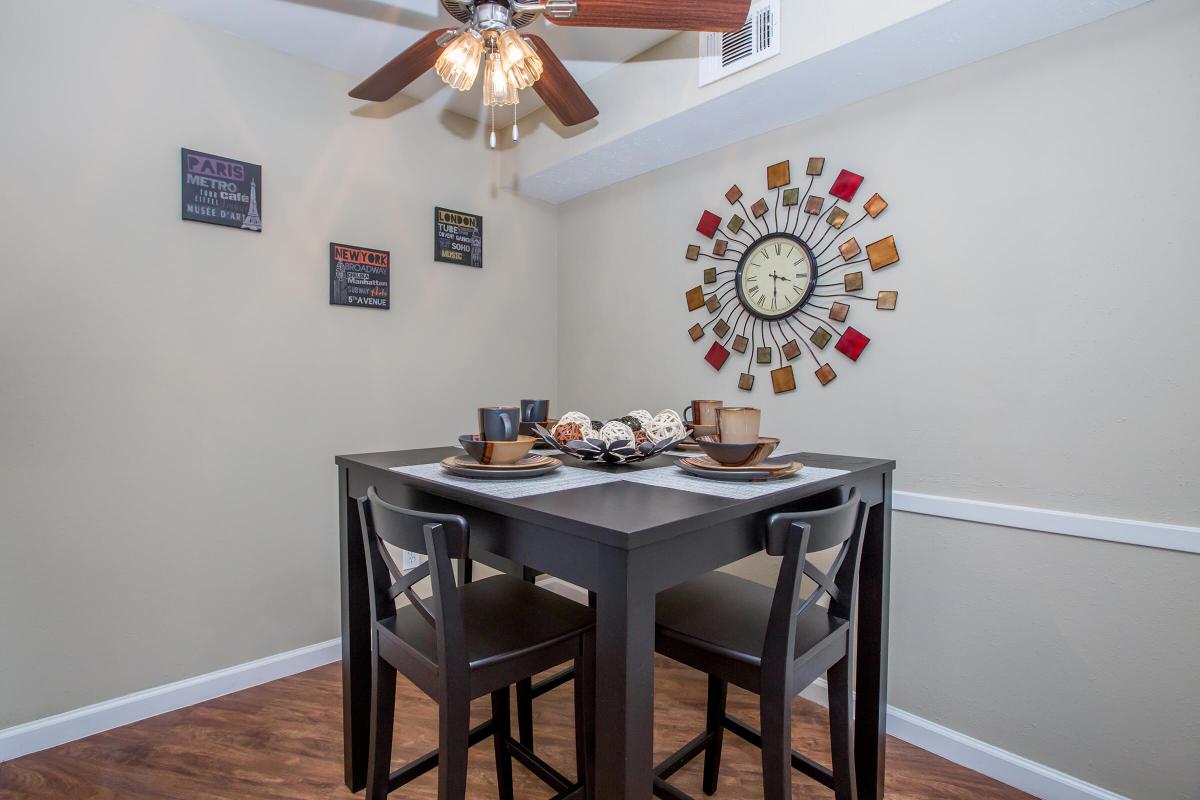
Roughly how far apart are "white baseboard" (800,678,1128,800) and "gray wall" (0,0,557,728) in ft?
7.19

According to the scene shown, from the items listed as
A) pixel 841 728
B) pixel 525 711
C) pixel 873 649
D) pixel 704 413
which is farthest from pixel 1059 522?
pixel 525 711

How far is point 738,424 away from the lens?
4.42 feet

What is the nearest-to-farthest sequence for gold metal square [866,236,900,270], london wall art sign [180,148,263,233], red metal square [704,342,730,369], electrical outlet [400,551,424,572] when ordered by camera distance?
1. gold metal square [866,236,900,270]
2. london wall art sign [180,148,263,233]
3. red metal square [704,342,730,369]
4. electrical outlet [400,551,424,572]

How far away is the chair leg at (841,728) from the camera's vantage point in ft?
4.31

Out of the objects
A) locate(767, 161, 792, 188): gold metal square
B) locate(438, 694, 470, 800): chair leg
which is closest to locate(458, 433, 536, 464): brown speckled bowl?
locate(438, 694, 470, 800): chair leg

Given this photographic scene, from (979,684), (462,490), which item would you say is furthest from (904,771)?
(462,490)

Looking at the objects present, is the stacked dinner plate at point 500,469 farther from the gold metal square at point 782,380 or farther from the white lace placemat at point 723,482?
the gold metal square at point 782,380

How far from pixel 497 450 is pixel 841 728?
98cm

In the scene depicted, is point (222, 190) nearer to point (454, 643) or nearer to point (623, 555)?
point (454, 643)

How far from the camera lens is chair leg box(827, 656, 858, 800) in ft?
4.31

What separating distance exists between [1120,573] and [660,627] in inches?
49.3

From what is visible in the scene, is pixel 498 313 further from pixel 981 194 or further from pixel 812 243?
pixel 981 194

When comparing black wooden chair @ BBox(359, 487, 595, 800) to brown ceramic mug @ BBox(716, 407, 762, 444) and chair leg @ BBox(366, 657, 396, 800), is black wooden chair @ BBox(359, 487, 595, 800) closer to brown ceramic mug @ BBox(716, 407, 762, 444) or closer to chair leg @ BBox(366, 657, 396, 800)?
chair leg @ BBox(366, 657, 396, 800)

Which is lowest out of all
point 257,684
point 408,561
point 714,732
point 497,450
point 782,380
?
point 257,684
